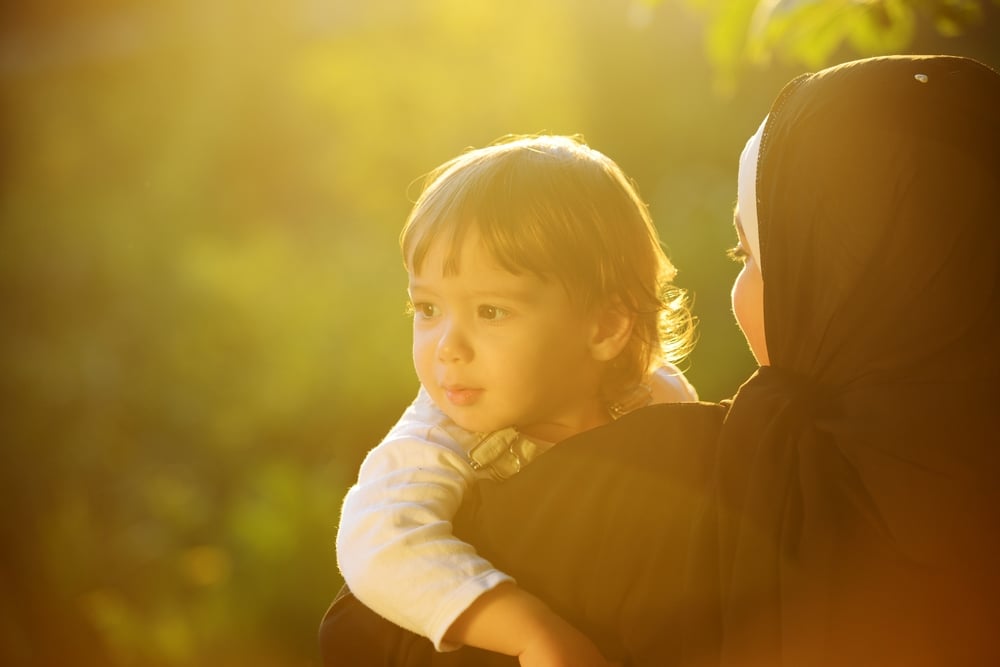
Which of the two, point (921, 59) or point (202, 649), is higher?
point (921, 59)

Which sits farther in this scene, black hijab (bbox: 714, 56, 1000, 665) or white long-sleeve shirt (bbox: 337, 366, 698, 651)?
white long-sleeve shirt (bbox: 337, 366, 698, 651)

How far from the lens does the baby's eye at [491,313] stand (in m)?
1.74

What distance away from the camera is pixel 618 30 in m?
7.27

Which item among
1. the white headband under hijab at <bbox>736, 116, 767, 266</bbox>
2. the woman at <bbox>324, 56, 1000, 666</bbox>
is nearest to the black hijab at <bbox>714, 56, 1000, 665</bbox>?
the woman at <bbox>324, 56, 1000, 666</bbox>

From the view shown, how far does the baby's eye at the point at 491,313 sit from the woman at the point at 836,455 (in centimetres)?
25

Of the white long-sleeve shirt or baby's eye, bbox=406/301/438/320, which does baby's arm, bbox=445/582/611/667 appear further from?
baby's eye, bbox=406/301/438/320

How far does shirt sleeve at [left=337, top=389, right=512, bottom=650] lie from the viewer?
1.53 m

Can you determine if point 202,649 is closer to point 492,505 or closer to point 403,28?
point 492,505

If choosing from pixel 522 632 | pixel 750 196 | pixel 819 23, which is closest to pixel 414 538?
pixel 522 632

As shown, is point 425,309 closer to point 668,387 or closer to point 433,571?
point 433,571

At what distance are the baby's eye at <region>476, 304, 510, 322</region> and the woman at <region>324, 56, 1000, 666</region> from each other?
10.0 inches

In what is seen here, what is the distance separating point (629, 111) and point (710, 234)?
2389mm

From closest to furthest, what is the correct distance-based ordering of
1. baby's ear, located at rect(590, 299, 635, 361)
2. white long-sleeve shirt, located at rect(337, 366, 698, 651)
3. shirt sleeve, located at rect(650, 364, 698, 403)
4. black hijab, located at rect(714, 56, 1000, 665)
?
black hijab, located at rect(714, 56, 1000, 665) → white long-sleeve shirt, located at rect(337, 366, 698, 651) → baby's ear, located at rect(590, 299, 635, 361) → shirt sleeve, located at rect(650, 364, 698, 403)

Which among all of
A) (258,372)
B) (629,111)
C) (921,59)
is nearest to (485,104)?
(629,111)
